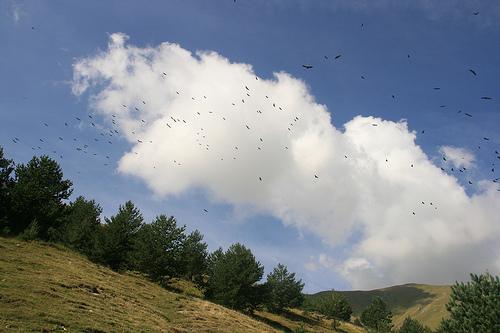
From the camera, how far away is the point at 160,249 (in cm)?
6094

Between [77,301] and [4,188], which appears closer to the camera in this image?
[77,301]

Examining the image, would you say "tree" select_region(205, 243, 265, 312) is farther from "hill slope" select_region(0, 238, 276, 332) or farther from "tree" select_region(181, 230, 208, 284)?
"hill slope" select_region(0, 238, 276, 332)

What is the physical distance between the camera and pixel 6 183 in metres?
55.4

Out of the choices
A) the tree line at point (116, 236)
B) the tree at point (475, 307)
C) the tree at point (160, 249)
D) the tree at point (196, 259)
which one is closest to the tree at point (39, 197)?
the tree line at point (116, 236)

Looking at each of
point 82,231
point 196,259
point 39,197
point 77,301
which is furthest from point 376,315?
point 77,301

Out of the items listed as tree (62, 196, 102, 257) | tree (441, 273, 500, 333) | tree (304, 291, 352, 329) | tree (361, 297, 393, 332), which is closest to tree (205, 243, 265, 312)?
tree (62, 196, 102, 257)

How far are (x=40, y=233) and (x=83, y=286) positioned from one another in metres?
24.1

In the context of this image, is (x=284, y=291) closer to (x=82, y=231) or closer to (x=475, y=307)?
(x=82, y=231)

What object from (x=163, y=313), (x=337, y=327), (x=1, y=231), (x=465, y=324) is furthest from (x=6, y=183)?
(x=337, y=327)

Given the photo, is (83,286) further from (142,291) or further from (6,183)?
(6,183)

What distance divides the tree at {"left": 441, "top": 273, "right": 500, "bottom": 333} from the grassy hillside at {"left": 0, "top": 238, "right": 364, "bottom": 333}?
2010 cm

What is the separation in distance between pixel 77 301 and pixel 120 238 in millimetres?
32245

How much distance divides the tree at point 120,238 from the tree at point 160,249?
1.41 metres

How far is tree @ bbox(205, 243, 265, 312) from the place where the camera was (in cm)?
6620
